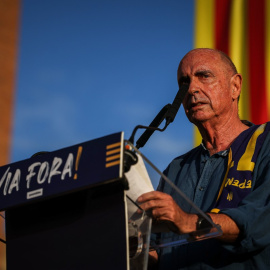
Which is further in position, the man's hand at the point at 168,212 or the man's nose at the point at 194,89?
the man's nose at the point at 194,89

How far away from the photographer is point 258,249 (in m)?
1.87

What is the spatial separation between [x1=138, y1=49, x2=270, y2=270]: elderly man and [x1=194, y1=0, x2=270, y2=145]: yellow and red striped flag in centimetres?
134

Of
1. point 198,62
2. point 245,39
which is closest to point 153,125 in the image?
point 198,62

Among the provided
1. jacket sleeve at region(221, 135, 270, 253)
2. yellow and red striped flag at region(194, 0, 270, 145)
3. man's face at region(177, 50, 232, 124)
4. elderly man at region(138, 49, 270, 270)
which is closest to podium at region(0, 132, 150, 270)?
elderly man at region(138, 49, 270, 270)

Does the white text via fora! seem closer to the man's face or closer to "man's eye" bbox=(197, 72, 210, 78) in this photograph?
the man's face

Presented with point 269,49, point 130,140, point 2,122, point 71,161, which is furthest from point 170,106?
point 2,122

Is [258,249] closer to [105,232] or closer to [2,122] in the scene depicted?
[105,232]

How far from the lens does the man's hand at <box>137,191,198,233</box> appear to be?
1.60 meters

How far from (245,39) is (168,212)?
2.98 meters

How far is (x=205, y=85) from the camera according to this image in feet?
8.36

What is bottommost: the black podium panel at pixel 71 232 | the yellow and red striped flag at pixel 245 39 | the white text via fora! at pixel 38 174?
the black podium panel at pixel 71 232

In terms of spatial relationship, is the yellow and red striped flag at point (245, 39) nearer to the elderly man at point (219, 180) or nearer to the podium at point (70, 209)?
the elderly man at point (219, 180)

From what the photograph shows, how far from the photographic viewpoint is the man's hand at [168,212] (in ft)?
5.25

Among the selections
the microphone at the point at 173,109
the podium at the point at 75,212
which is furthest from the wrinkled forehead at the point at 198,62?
the podium at the point at 75,212
